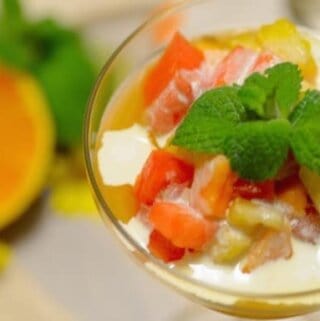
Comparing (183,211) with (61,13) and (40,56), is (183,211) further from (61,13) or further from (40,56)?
(61,13)

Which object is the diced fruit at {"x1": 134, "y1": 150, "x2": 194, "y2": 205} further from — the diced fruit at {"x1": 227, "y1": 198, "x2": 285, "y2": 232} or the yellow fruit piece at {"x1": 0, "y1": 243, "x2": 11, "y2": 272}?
the yellow fruit piece at {"x1": 0, "y1": 243, "x2": 11, "y2": 272}

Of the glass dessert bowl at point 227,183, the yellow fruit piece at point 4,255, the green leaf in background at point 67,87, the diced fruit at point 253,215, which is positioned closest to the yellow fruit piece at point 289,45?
the glass dessert bowl at point 227,183

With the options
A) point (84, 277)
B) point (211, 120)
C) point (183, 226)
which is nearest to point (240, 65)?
point (211, 120)

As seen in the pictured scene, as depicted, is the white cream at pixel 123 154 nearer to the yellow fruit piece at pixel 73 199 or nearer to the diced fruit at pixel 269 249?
the diced fruit at pixel 269 249

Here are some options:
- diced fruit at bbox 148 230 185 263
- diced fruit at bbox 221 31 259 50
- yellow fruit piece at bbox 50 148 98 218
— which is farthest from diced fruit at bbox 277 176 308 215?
yellow fruit piece at bbox 50 148 98 218

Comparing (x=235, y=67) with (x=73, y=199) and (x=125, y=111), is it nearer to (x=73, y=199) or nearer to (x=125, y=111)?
(x=125, y=111)

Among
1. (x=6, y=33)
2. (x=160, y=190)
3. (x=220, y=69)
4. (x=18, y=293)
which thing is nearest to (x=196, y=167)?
(x=160, y=190)
